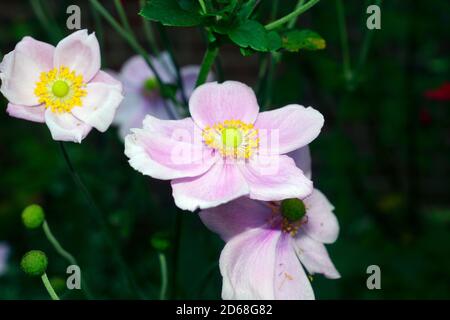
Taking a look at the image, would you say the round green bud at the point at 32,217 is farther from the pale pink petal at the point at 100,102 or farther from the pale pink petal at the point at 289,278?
the pale pink petal at the point at 289,278

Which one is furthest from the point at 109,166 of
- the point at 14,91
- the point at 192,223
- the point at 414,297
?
the point at 14,91

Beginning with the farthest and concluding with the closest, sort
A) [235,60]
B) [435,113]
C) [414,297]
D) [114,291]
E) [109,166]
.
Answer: [235,60] < [435,113] < [109,166] < [414,297] < [114,291]

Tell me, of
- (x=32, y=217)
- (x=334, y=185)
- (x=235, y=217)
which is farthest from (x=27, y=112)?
(x=334, y=185)

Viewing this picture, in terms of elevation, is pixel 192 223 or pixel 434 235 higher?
pixel 192 223

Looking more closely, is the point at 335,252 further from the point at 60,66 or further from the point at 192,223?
the point at 60,66

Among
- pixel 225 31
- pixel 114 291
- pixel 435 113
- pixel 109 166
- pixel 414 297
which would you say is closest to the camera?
pixel 225 31

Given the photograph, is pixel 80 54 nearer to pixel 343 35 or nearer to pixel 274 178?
pixel 274 178

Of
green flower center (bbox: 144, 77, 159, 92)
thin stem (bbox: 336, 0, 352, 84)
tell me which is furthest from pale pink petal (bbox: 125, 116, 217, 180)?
green flower center (bbox: 144, 77, 159, 92)
